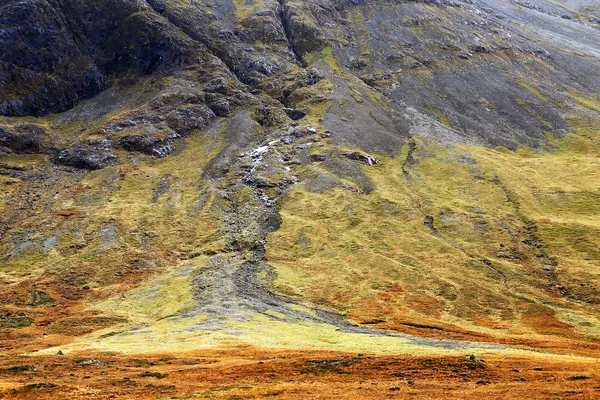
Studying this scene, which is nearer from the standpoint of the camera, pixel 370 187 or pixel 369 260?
pixel 369 260

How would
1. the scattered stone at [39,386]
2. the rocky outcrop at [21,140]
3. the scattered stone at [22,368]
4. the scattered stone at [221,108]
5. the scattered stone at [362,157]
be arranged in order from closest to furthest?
1. the scattered stone at [39,386]
2. the scattered stone at [22,368]
3. the scattered stone at [362,157]
4. the rocky outcrop at [21,140]
5. the scattered stone at [221,108]

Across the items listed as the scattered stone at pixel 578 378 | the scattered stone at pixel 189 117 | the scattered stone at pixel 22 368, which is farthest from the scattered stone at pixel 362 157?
the scattered stone at pixel 22 368

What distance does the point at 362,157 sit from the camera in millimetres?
161000

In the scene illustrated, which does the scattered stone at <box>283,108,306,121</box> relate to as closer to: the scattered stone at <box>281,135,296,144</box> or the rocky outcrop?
the scattered stone at <box>281,135,296,144</box>

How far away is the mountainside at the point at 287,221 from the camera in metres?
76.8

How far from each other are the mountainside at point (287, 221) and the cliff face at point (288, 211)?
619 mm

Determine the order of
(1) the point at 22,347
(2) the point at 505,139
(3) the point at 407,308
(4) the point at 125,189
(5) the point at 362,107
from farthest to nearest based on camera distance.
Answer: (5) the point at 362,107 → (2) the point at 505,139 → (4) the point at 125,189 → (3) the point at 407,308 → (1) the point at 22,347

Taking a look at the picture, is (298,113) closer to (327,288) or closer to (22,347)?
(327,288)

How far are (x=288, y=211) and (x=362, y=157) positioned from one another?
40706 millimetres

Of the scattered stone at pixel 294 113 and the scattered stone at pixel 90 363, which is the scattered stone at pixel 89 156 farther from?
the scattered stone at pixel 90 363

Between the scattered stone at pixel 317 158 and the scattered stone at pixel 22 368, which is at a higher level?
the scattered stone at pixel 317 158

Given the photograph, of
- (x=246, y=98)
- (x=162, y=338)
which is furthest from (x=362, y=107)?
(x=162, y=338)

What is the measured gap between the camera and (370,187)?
145 meters

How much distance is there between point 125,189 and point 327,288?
77.3 meters
